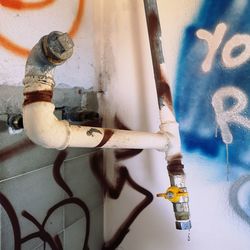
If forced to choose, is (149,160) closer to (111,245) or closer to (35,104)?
(111,245)

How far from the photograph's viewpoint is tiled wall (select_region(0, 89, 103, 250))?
733 mm

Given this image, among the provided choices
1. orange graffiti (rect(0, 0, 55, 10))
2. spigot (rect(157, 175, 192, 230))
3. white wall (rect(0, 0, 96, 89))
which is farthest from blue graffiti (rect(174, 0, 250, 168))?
orange graffiti (rect(0, 0, 55, 10))

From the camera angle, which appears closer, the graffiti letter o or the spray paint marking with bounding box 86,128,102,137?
the spray paint marking with bounding box 86,128,102,137

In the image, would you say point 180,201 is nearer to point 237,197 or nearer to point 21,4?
point 237,197

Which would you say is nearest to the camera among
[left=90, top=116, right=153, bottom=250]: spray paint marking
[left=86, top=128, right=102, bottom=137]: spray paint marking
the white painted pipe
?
the white painted pipe

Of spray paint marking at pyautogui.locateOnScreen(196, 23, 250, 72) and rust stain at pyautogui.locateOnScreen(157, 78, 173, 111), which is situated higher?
spray paint marking at pyautogui.locateOnScreen(196, 23, 250, 72)

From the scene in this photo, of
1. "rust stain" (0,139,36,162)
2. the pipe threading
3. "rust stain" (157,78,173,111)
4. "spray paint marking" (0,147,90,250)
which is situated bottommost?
"spray paint marking" (0,147,90,250)

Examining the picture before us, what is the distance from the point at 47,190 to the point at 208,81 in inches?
22.7

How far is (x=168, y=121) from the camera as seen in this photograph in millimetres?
873

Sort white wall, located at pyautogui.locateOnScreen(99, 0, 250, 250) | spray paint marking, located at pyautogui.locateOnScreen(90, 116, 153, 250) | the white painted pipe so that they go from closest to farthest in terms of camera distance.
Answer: the white painted pipe, white wall, located at pyautogui.locateOnScreen(99, 0, 250, 250), spray paint marking, located at pyautogui.locateOnScreen(90, 116, 153, 250)

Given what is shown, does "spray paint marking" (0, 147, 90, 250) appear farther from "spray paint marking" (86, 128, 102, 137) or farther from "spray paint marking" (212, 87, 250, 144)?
"spray paint marking" (212, 87, 250, 144)

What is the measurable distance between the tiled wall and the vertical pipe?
31 centimetres

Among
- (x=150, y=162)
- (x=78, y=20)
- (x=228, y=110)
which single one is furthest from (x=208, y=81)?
(x=78, y=20)

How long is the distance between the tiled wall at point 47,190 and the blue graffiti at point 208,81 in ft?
1.20
